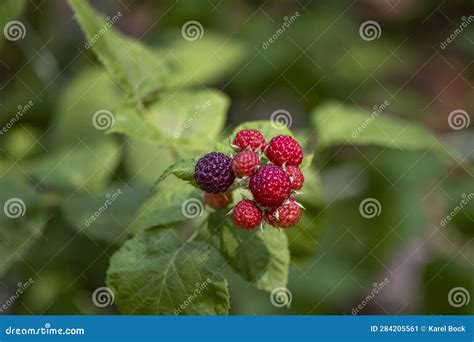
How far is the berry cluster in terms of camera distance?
1688mm

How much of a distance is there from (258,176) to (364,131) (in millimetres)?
918

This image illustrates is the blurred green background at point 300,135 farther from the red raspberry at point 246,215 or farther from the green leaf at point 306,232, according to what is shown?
the red raspberry at point 246,215

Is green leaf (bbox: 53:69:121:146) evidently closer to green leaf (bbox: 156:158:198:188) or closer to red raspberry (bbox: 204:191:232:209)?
red raspberry (bbox: 204:191:232:209)

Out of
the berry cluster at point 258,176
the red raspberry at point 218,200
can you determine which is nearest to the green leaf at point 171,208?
the red raspberry at point 218,200

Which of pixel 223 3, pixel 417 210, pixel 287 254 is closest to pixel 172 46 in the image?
pixel 223 3

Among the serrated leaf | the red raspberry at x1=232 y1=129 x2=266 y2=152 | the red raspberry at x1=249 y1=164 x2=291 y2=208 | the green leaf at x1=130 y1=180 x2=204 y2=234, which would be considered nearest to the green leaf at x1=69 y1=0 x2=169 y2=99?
the serrated leaf

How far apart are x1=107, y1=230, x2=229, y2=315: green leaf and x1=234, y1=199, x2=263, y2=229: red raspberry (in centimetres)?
27

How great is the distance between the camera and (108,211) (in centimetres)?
260

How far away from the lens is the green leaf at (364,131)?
245 cm

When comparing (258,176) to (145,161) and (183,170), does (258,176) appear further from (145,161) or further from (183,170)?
(145,161)

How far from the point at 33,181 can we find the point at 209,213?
1.17 m
